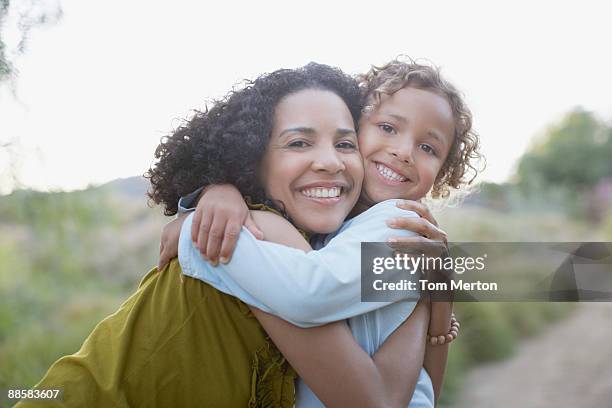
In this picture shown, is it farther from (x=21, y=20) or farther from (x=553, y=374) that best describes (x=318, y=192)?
(x=553, y=374)

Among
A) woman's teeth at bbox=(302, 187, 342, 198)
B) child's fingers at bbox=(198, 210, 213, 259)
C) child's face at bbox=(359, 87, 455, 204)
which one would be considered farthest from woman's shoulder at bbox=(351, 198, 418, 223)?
child's fingers at bbox=(198, 210, 213, 259)

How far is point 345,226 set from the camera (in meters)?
1.96

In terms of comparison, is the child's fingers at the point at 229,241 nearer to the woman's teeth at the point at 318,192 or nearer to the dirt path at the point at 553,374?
the woman's teeth at the point at 318,192

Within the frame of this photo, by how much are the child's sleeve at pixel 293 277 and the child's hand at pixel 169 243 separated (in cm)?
11

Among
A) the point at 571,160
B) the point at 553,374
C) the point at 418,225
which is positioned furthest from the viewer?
the point at 571,160

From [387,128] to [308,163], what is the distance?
396 mm

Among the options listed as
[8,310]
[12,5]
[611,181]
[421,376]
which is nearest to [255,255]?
[421,376]

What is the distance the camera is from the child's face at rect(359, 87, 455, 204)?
82.4 inches

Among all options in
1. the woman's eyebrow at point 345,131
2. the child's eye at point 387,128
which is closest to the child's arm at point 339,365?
the woman's eyebrow at point 345,131

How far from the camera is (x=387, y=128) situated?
2146 millimetres

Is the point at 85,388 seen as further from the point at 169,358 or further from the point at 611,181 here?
the point at 611,181

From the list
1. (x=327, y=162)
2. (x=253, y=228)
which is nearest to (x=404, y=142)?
(x=327, y=162)

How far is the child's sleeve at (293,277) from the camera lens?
1572 mm

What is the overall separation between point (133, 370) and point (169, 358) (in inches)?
4.1
